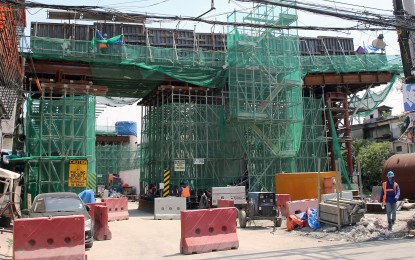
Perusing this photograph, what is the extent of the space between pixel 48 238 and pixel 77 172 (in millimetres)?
14040

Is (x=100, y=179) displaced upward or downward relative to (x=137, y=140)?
downward

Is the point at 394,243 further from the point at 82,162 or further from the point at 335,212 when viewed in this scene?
the point at 82,162

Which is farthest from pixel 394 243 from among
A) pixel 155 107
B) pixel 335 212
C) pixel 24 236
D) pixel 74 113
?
pixel 155 107

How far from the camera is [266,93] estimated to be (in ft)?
91.5

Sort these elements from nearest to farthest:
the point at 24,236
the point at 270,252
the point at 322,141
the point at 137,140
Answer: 1. the point at 24,236
2. the point at 270,252
3. the point at 322,141
4. the point at 137,140

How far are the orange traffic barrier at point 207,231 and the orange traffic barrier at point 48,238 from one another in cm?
260

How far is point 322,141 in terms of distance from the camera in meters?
32.2

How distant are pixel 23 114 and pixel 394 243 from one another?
977 inches

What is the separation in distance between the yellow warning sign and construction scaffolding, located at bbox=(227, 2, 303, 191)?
9.72 metres

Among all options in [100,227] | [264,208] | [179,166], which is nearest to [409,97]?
[264,208]

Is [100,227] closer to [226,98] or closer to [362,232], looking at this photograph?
[362,232]

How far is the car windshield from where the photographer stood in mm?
12117

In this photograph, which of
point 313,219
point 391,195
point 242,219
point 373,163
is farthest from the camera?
point 373,163

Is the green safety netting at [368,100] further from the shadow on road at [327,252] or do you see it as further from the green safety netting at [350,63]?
the shadow on road at [327,252]
